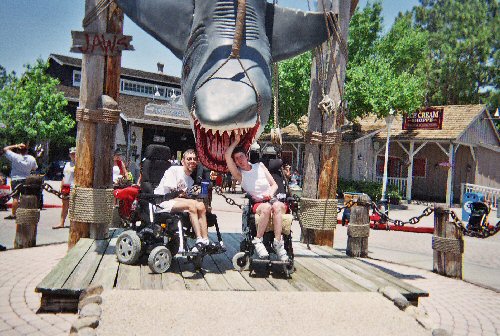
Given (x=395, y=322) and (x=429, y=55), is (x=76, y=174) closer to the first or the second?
(x=395, y=322)

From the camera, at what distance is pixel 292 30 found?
16.0 feet

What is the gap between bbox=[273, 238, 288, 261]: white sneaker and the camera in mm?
4590

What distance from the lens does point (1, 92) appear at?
31609mm

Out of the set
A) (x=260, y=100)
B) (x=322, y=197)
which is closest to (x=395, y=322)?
(x=260, y=100)

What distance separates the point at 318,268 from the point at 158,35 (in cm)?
296

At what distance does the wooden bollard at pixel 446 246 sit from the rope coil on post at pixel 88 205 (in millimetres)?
4983

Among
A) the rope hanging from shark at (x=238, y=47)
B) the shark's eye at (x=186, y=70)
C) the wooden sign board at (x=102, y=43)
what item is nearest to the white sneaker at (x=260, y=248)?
the rope hanging from shark at (x=238, y=47)

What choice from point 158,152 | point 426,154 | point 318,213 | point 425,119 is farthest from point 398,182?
point 158,152

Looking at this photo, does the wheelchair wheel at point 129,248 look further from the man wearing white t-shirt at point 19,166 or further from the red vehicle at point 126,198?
the man wearing white t-shirt at point 19,166

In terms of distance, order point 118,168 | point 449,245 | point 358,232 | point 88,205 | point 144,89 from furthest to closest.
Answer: point 144,89
point 118,168
point 358,232
point 449,245
point 88,205

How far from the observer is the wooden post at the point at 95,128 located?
576cm

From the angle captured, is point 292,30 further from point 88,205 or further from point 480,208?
point 480,208

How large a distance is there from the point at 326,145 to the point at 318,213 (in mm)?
956

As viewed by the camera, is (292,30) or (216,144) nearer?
(216,144)
